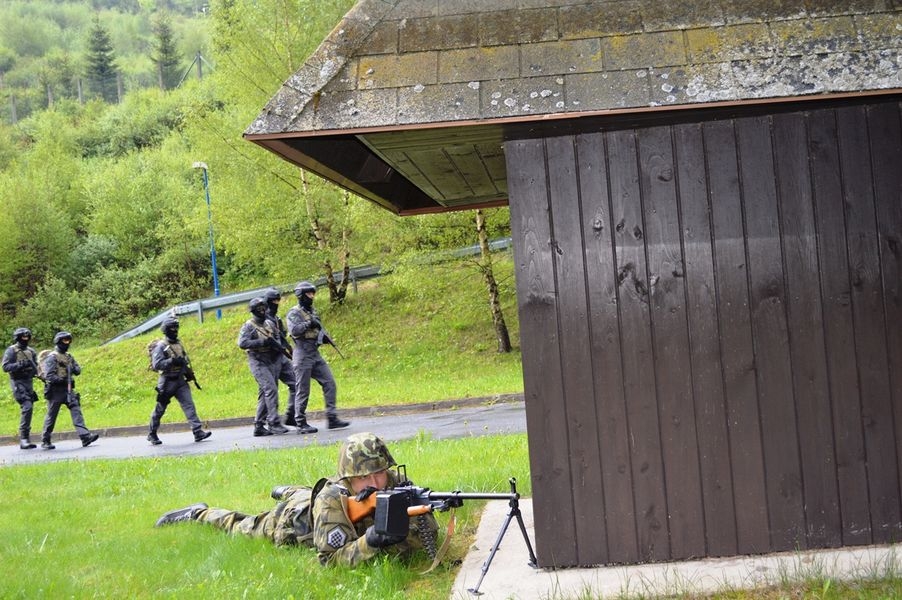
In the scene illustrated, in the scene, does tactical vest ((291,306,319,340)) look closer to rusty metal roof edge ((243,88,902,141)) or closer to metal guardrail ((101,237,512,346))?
rusty metal roof edge ((243,88,902,141))

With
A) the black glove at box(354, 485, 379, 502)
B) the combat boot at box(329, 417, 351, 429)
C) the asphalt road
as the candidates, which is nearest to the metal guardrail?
the asphalt road

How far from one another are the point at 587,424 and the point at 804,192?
1.77 metres

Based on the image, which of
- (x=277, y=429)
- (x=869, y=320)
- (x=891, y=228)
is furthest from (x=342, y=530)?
(x=277, y=429)

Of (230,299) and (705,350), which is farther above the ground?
(230,299)

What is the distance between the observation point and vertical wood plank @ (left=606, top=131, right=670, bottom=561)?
5367 mm

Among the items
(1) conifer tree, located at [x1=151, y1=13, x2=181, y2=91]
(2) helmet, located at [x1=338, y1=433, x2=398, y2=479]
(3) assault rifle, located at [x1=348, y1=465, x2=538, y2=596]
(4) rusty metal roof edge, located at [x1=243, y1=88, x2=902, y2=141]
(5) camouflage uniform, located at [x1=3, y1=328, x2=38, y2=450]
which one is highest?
(1) conifer tree, located at [x1=151, y1=13, x2=181, y2=91]

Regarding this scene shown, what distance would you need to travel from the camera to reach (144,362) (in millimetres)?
26156

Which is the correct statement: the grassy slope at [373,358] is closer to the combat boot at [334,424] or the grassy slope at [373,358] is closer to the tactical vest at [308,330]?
the combat boot at [334,424]

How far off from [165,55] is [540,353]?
9689 centimetres

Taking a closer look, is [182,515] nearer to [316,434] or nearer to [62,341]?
[316,434]

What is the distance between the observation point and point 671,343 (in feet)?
17.6

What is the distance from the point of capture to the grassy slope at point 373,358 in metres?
19.1

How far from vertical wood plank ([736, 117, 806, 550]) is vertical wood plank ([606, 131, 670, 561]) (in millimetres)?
591

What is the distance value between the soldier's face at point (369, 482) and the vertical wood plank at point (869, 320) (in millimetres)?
2826
